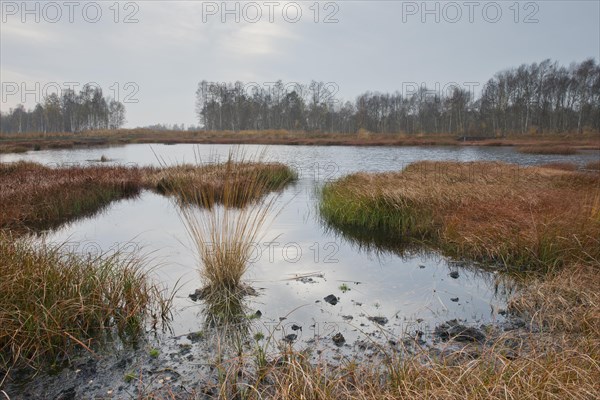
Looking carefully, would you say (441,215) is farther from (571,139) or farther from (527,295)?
(571,139)

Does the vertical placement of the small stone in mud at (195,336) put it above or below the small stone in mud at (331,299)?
below

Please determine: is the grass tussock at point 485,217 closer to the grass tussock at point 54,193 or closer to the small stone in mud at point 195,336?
the small stone in mud at point 195,336

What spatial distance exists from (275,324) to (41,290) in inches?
97.4

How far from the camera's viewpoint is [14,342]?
3461 millimetres

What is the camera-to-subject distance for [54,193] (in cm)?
1098

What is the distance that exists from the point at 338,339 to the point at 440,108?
81334mm

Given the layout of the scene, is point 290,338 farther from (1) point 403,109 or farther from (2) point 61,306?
(1) point 403,109

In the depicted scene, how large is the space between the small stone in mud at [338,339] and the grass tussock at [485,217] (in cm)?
345

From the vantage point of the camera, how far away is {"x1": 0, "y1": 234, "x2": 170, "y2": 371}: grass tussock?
354 cm

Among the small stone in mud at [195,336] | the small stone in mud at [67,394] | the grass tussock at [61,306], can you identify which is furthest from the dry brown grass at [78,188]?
the small stone in mud at [67,394]

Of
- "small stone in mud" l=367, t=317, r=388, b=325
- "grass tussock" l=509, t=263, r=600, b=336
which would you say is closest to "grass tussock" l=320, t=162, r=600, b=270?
"grass tussock" l=509, t=263, r=600, b=336

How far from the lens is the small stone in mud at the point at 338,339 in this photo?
12.7ft

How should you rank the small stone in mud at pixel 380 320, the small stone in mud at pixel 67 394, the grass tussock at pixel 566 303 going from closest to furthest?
the small stone in mud at pixel 67 394, the grass tussock at pixel 566 303, the small stone in mud at pixel 380 320

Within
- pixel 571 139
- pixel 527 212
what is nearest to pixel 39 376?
pixel 527 212
